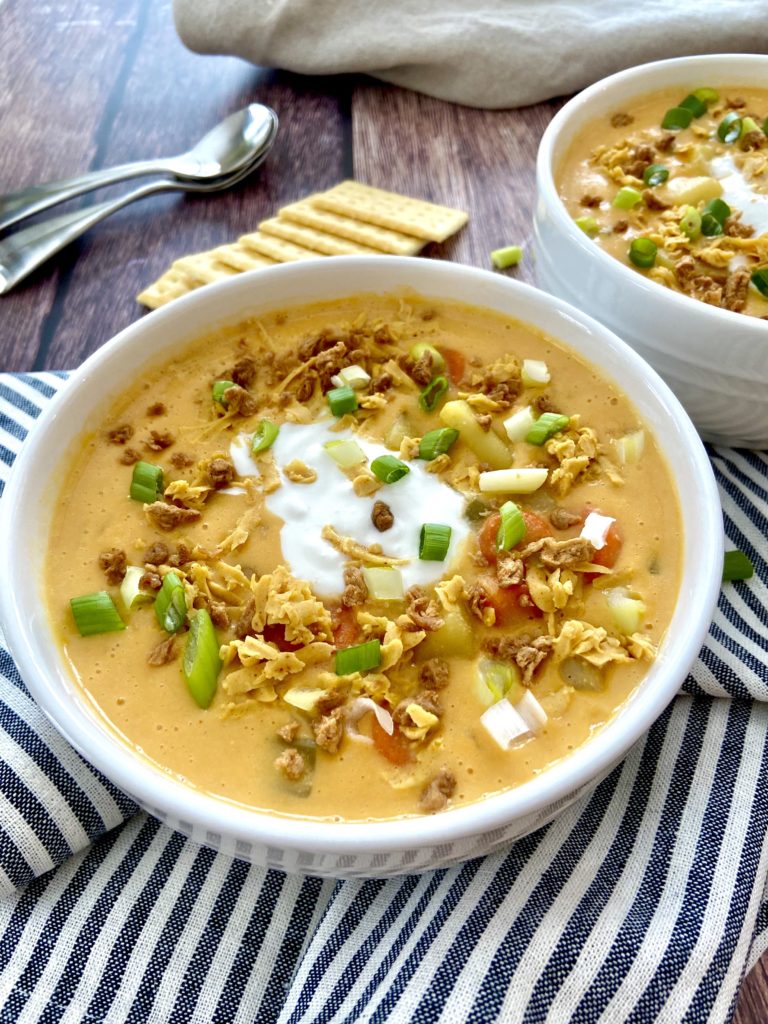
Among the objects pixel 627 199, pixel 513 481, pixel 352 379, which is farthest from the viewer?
pixel 627 199

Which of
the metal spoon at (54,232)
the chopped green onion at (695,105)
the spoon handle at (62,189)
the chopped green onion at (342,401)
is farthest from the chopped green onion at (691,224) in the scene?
the spoon handle at (62,189)

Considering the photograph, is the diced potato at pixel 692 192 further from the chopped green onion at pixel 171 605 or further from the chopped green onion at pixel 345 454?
the chopped green onion at pixel 171 605

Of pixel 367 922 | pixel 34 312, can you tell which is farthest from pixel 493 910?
pixel 34 312

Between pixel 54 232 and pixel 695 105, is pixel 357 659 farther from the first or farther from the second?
pixel 695 105

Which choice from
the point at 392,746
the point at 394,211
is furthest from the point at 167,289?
the point at 392,746

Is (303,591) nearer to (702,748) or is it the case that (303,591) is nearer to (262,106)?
(702,748)

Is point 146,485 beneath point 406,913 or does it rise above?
above
